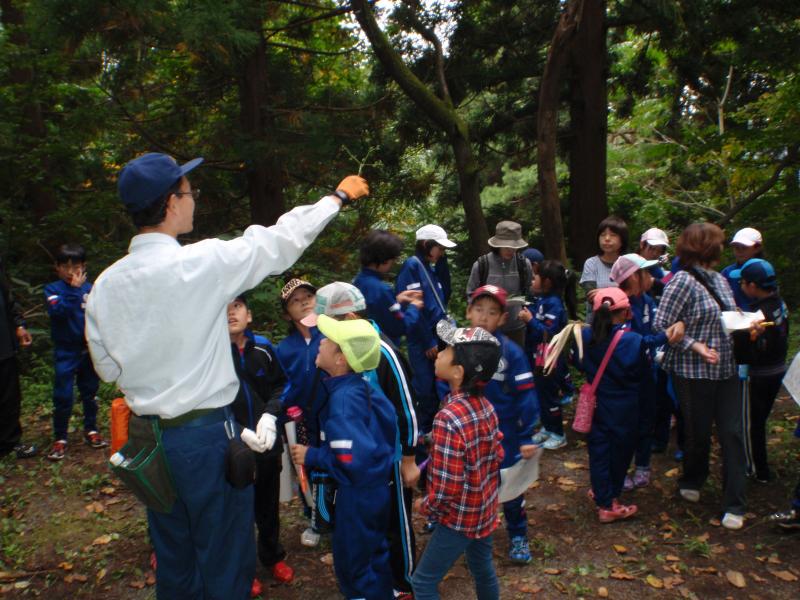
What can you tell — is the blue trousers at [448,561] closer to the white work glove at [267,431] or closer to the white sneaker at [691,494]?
the white work glove at [267,431]

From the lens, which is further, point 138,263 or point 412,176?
point 412,176

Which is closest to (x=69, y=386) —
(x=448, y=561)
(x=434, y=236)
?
(x=434, y=236)

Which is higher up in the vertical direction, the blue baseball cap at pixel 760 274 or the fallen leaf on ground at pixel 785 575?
the blue baseball cap at pixel 760 274

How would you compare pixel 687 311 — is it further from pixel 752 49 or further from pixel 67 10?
pixel 67 10

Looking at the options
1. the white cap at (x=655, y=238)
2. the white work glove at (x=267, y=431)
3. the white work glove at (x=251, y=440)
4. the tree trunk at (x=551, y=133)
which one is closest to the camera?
the white work glove at (x=251, y=440)

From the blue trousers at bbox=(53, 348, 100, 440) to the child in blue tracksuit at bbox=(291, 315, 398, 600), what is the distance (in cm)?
435

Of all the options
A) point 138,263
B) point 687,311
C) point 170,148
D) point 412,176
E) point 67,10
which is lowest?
point 687,311

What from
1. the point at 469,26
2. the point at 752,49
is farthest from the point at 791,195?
the point at 469,26

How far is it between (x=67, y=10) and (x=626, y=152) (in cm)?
1364

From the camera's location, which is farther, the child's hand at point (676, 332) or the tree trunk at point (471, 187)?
the tree trunk at point (471, 187)

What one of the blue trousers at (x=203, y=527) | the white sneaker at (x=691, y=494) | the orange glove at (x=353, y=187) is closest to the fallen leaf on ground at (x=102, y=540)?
the blue trousers at (x=203, y=527)

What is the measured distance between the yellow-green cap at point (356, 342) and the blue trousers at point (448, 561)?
0.94m

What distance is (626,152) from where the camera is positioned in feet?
54.2

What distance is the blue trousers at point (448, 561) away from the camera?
125 inches
